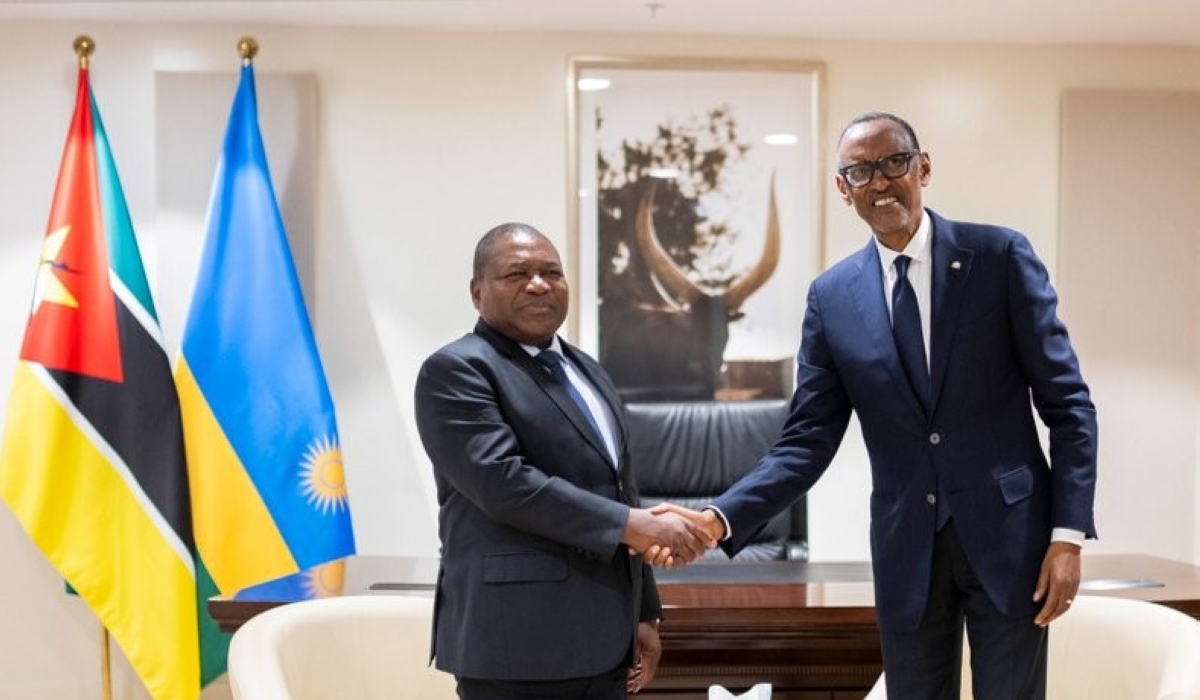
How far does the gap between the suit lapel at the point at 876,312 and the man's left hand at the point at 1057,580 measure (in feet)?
0.96

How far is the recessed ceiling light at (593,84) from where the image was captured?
473cm

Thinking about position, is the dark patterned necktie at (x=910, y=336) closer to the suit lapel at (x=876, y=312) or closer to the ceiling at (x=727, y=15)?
the suit lapel at (x=876, y=312)

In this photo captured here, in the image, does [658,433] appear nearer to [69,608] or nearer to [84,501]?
[84,501]

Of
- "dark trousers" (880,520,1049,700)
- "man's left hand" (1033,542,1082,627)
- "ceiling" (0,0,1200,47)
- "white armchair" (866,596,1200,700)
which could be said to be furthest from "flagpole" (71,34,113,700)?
"man's left hand" (1033,542,1082,627)

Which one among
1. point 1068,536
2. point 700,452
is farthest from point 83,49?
point 1068,536

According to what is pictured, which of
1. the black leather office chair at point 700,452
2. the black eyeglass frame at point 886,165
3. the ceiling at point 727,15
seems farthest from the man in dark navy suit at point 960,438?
the ceiling at point 727,15

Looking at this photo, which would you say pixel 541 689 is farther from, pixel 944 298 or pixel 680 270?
pixel 680 270

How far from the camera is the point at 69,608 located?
459 centimetres

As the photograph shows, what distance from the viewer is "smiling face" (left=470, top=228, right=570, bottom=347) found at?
2.21 metres

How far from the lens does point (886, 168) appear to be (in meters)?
2.08

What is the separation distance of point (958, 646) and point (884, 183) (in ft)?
2.49

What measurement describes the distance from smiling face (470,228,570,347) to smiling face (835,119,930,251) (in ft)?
1.69

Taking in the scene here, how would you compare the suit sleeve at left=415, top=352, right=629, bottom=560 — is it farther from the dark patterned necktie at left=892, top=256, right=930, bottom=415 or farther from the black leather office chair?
the black leather office chair

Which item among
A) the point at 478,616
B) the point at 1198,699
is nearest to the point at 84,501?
the point at 478,616
